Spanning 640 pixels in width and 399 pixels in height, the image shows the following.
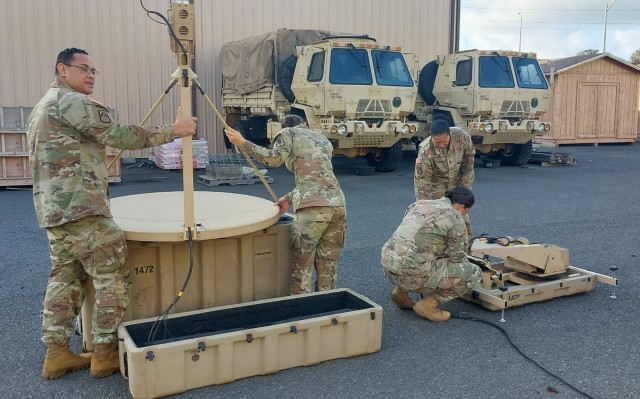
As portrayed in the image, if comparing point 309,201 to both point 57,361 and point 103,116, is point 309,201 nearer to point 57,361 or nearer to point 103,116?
point 103,116

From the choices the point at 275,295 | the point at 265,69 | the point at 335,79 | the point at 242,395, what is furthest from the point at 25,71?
the point at 242,395

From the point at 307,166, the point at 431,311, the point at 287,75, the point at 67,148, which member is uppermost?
the point at 287,75

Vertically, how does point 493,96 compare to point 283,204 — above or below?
above

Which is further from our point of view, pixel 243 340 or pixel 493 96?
pixel 493 96

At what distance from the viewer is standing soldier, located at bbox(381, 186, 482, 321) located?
15.3ft

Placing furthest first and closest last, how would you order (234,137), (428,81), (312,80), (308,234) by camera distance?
(428,81) → (312,80) → (308,234) → (234,137)

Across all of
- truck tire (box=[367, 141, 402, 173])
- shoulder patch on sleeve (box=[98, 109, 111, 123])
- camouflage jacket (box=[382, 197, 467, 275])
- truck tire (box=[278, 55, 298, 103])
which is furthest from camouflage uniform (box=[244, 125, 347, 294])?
truck tire (box=[367, 141, 402, 173])

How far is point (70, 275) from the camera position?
3654mm

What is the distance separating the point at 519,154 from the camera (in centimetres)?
1533

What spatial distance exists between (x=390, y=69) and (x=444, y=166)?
719 centimetres

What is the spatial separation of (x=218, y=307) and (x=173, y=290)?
323mm

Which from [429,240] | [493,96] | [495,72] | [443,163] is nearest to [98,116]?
[429,240]

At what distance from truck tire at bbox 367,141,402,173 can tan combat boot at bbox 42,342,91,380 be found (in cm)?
1046

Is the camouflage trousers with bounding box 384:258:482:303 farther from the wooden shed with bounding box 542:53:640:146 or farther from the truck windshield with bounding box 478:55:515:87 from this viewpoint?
the wooden shed with bounding box 542:53:640:146
